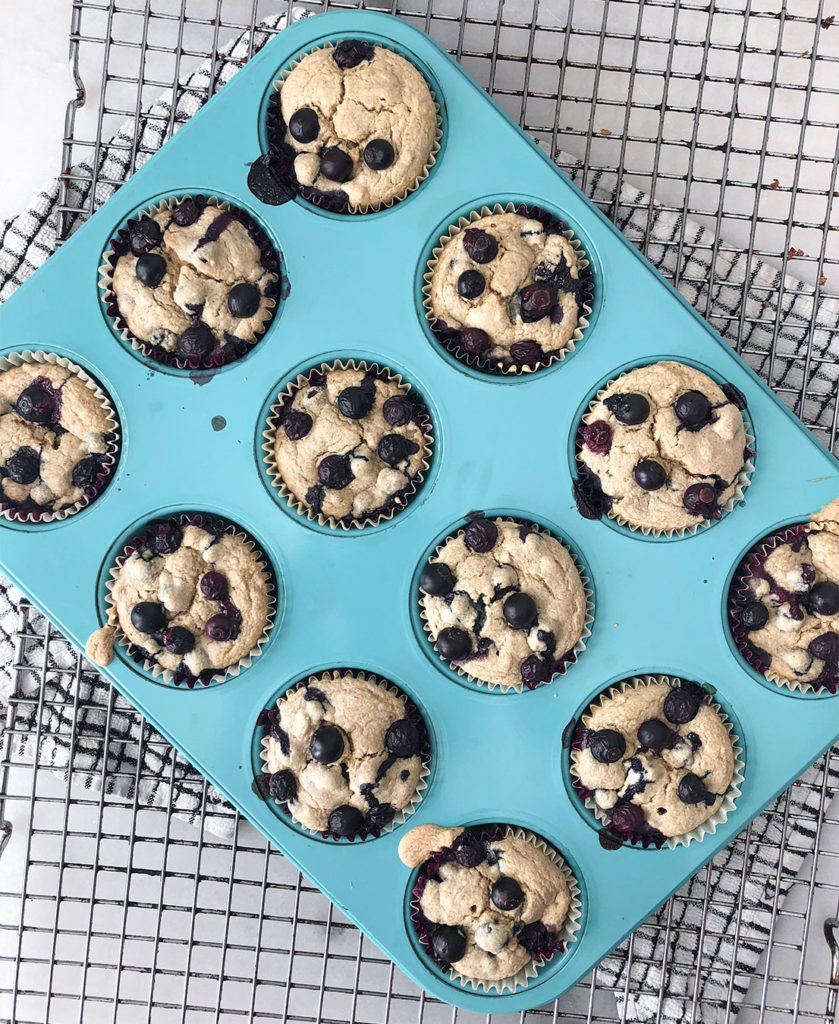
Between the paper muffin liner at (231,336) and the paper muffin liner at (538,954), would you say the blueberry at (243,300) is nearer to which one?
the paper muffin liner at (231,336)

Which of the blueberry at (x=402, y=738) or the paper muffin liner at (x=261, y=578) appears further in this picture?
the paper muffin liner at (x=261, y=578)

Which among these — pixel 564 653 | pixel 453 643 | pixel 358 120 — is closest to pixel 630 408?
pixel 564 653

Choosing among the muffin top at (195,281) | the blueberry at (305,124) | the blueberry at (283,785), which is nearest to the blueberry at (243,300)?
the muffin top at (195,281)

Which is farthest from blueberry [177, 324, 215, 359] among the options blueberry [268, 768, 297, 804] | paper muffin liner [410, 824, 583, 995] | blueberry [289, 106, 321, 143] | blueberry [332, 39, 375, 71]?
paper muffin liner [410, 824, 583, 995]

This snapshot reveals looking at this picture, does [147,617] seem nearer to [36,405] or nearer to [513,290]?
[36,405]

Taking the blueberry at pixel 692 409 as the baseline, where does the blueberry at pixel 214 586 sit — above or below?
below

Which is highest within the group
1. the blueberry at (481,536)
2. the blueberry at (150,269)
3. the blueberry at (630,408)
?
the blueberry at (150,269)

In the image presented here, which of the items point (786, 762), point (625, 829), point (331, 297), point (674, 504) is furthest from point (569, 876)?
point (331, 297)
